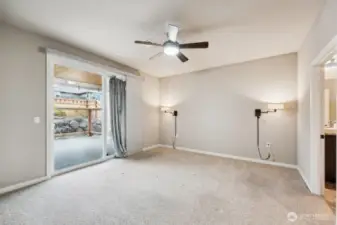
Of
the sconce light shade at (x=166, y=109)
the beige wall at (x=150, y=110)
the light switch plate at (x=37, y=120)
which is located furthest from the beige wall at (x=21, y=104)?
the sconce light shade at (x=166, y=109)

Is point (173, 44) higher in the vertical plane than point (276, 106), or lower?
higher

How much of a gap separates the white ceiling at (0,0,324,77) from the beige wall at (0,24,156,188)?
0.30 meters

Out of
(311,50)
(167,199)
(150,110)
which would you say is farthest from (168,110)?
(311,50)

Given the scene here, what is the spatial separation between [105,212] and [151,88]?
4497 millimetres

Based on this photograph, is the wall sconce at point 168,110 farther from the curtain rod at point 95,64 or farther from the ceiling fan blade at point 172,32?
the ceiling fan blade at point 172,32

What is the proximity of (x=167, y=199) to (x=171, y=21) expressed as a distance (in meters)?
2.51

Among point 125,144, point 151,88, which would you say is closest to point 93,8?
point 125,144

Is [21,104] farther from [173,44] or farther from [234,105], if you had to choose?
[234,105]

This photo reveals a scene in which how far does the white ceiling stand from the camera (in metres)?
2.54

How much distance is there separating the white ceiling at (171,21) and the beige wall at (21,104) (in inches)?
11.7

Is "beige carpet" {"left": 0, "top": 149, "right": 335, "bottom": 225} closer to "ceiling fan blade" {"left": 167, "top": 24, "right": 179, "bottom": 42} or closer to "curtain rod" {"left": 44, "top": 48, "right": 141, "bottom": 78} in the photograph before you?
"curtain rod" {"left": 44, "top": 48, "right": 141, "bottom": 78}

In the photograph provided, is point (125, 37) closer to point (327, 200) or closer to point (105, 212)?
point (105, 212)

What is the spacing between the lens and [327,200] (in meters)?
2.82

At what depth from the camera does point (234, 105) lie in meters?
5.30
